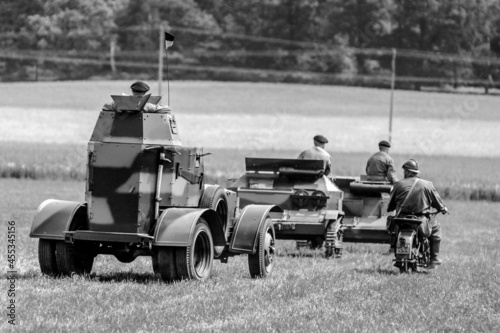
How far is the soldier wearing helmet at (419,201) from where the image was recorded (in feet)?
55.5

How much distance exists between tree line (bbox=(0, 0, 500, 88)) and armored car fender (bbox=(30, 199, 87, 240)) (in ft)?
219

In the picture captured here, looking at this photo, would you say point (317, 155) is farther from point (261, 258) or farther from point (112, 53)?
point (112, 53)

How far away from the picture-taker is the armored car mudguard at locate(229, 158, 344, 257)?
65.2 ft

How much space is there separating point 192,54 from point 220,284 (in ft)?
246

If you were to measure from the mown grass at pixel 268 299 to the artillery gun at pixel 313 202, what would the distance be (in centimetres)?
110

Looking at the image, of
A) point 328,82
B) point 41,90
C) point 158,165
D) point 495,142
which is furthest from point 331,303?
point 328,82

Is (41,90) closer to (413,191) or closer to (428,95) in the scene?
(428,95)

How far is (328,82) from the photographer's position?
3462 inches

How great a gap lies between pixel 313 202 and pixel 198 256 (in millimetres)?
6404

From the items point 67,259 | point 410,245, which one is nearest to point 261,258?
point 67,259

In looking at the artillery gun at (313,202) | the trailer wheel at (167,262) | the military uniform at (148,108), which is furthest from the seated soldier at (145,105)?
the artillery gun at (313,202)

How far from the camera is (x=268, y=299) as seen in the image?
42.1ft

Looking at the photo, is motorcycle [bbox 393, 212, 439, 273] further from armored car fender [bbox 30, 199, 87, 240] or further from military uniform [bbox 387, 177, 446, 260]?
armored car fender [bbox 30, 199, 87, 240]

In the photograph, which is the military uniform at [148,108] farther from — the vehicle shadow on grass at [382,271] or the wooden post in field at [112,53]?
the wooden post in field at [112,53]
